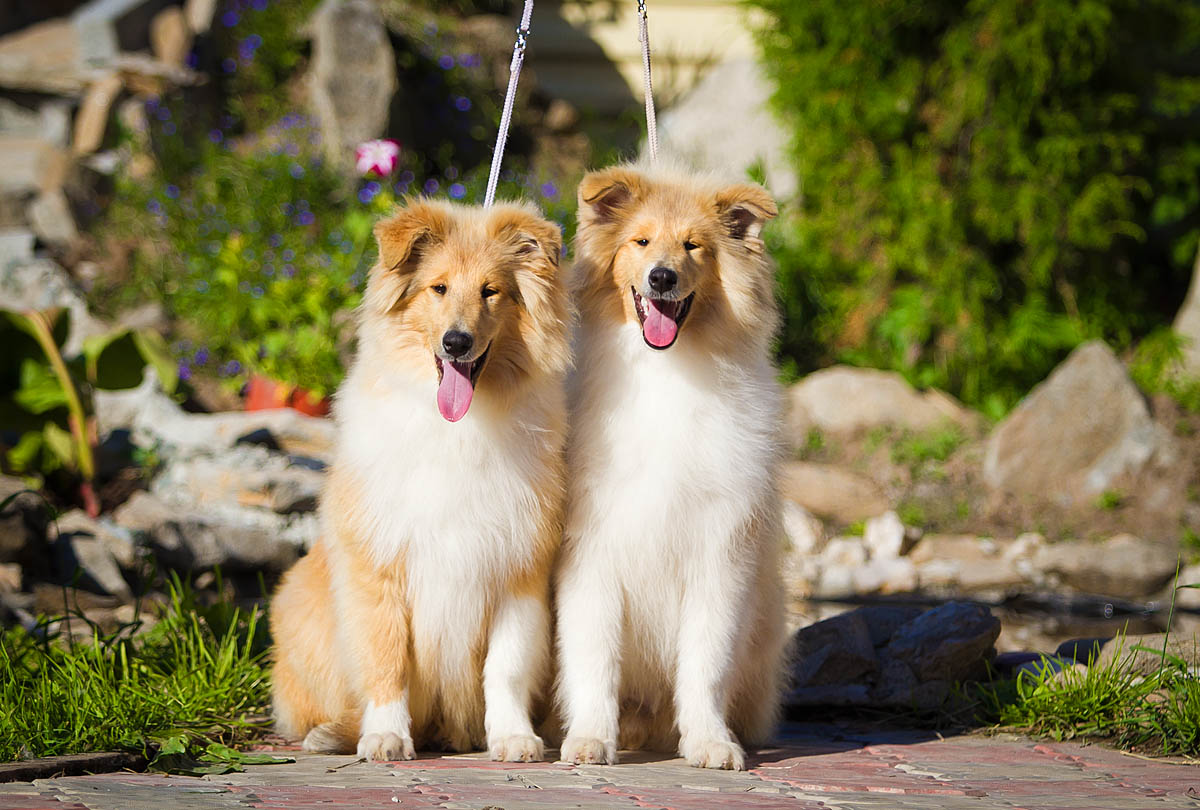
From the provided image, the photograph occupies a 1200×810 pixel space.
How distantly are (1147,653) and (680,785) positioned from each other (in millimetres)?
2101

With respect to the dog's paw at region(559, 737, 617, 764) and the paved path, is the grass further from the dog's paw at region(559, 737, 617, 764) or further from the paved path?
the dog's paw at region(559, 737, 617, 764)

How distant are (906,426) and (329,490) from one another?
6631 mm

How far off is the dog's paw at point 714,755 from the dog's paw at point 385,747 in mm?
858

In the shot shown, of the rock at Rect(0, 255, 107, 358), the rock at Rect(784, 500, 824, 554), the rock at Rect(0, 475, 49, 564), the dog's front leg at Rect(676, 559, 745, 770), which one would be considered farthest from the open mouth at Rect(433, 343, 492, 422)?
the rock at Rect(0, 255, 107, 358)

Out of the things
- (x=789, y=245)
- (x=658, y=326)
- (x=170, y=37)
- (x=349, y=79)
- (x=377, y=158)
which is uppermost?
(x=170, y=37)

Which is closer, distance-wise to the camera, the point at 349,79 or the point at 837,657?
the point at 837,657

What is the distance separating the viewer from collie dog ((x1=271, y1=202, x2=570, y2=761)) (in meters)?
3.60

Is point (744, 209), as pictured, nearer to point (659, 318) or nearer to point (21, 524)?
point (659, 318)

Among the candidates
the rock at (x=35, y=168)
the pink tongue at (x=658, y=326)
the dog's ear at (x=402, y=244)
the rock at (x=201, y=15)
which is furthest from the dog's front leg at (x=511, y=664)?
the rock at (x=201, y=15)

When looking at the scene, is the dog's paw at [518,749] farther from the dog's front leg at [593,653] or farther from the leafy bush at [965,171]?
the leafy bush at [965,171]

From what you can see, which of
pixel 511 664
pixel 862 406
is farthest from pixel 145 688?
pixel 862 406

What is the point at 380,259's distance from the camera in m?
3.67

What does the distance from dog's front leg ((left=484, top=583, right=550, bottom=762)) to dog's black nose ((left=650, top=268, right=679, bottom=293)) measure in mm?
1020

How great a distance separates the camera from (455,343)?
3.48 metres
